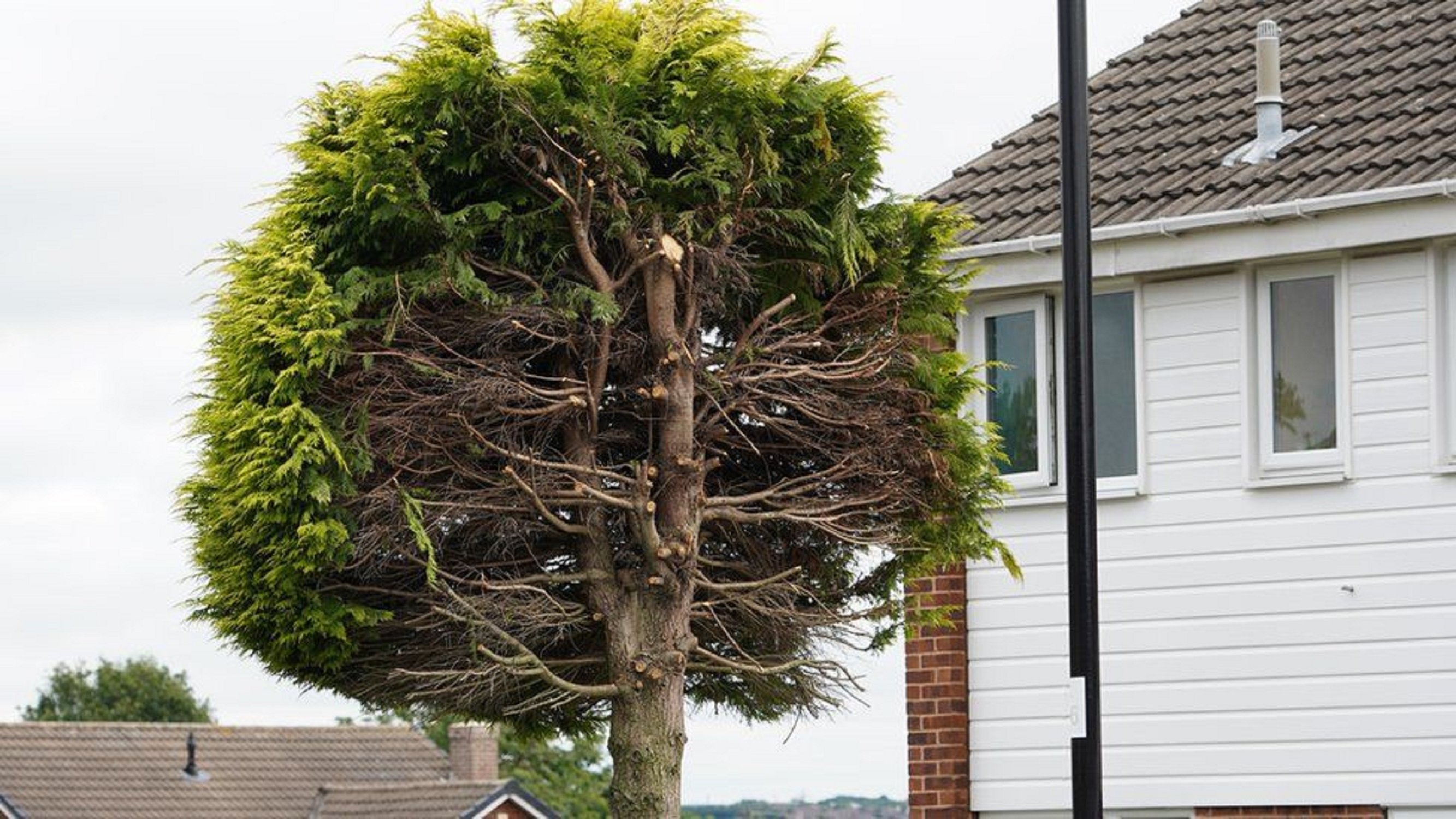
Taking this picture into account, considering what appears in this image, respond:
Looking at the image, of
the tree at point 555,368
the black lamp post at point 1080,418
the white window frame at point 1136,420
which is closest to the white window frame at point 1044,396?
the white window frame at point 1136,420

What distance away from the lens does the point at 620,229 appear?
11242mm

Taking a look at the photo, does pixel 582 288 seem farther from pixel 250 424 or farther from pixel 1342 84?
pixel 1342 84

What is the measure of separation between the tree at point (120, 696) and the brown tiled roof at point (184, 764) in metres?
36.6

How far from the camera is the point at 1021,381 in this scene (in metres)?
16.2

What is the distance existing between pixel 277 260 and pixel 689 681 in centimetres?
312

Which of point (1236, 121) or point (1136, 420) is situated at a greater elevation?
point (1236, 121)

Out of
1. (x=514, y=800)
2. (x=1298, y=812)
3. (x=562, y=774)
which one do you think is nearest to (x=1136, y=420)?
(x=1298, y=812)

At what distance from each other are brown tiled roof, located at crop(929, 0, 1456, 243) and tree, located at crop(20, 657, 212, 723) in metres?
71.7

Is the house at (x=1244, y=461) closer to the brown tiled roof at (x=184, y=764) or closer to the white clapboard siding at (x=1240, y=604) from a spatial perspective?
the white clapboard siding at (x=1240, y=604)

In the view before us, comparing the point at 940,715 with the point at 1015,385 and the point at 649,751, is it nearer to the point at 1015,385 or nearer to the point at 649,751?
the point at 1015,385

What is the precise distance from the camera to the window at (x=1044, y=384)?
1588 cm

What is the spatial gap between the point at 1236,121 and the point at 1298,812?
4.61 m

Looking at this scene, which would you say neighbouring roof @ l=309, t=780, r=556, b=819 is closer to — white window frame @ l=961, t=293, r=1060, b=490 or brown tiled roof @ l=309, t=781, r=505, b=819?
brown tiled roof @ l=309, t=781, r=505, b=819

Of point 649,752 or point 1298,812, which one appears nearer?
point 649,752
